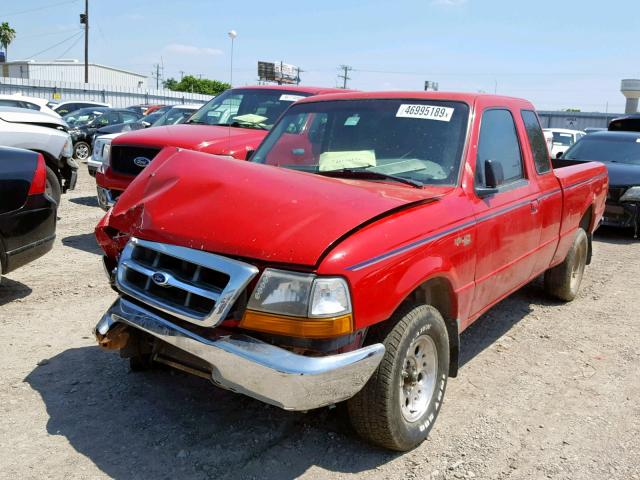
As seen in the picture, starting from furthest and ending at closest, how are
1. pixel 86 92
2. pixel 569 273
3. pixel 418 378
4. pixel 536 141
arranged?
pixel 86 92 → pixel 569 273 → pixel 536 141 → pixel 418 378

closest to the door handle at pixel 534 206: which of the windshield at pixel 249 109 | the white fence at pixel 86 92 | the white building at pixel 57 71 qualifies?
the windshield at pixel 249 109

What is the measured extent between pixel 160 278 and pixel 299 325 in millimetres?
720

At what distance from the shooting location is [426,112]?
156 inches

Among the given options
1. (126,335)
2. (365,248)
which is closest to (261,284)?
(365,248)

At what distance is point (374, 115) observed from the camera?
407 cm

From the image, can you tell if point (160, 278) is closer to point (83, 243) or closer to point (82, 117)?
point (83, 243)

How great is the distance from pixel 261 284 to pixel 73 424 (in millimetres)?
1495

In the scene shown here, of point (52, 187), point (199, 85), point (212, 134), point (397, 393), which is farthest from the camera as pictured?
point (199, 85)

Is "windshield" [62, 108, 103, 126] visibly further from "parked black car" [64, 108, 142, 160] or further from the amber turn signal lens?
the amber turn signal lens

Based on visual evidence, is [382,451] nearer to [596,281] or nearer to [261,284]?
[261,284]

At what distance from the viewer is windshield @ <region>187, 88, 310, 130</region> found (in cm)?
759

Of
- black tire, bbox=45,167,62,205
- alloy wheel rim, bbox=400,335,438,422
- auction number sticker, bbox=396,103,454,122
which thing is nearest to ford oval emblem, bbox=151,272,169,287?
alloy wheel rim, bbox=400,335,438,422

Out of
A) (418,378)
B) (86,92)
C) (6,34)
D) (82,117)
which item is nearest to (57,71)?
(6,34)

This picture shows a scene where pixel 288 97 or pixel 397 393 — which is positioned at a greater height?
pixel 288 97
